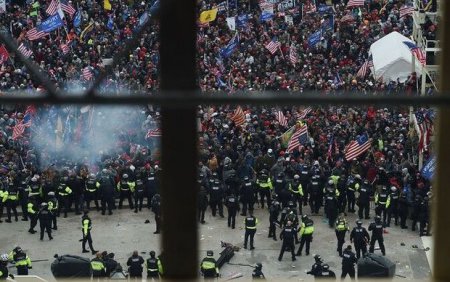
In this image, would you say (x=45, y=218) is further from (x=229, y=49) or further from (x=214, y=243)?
(x=229, y=49)

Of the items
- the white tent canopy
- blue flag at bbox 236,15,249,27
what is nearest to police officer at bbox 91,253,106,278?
the white tent canopy

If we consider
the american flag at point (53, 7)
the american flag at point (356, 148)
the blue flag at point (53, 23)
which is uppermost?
the american flag at point (53, 7)

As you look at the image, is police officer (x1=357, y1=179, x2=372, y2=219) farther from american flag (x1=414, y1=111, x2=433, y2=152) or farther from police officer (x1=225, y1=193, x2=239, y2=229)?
police officer (x1=225, y1=193, x2=239, y2=229)

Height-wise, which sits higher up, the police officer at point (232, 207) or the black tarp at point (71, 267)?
the police officer at point (232, 207)

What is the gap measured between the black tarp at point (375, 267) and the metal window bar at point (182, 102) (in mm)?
13785

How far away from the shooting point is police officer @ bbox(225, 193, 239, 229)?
21641 millimetres

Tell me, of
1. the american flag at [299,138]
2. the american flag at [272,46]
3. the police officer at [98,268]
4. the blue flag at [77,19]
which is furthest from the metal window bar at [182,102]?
the blue flag at [77,19]

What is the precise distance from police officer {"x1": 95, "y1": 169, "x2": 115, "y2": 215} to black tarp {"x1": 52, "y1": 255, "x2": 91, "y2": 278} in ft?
17.2

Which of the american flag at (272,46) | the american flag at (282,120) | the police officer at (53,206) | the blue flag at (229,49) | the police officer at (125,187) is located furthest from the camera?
the blue flag at (229,49)

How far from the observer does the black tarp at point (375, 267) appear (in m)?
16.5

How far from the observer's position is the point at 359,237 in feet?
64.7

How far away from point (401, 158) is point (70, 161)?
30.0 feet

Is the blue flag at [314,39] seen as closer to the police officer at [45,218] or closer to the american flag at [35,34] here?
the american flag at [35,34]

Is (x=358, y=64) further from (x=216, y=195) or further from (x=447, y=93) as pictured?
(x=447, y=93)
